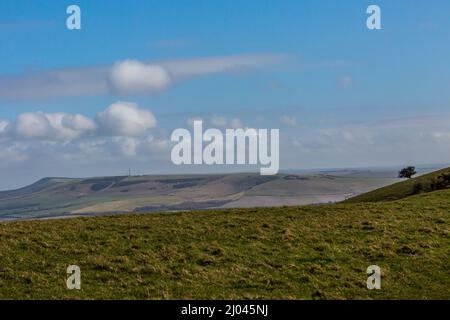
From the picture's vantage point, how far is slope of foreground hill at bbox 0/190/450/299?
77.7 feet

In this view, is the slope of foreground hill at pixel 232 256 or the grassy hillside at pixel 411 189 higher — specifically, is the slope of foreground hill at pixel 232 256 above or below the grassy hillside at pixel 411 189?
below

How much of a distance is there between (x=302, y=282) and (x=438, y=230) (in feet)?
52.2

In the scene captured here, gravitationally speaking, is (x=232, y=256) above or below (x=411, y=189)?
below

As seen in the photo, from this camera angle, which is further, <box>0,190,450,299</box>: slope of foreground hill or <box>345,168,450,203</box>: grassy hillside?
<box>345,168,450,203</box>: grassy hillside

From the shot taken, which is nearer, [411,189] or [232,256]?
[232,256]

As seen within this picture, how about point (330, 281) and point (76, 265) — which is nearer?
point (330, 281)

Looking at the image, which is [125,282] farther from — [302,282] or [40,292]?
[302,282]

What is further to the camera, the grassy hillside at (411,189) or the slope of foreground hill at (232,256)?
the grassy hillside at (411,189)

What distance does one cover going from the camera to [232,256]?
29453mm

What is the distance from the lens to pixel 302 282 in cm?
2480

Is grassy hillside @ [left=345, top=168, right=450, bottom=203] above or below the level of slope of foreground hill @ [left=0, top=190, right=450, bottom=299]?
above

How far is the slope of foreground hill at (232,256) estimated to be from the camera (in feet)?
77.7
